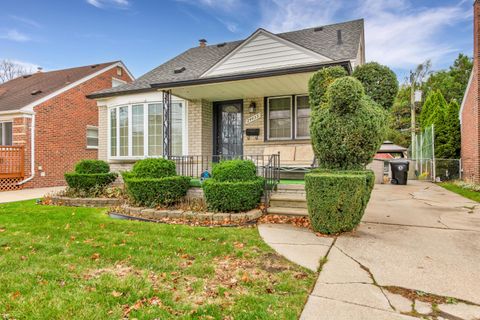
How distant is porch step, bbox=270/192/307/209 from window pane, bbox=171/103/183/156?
485cm

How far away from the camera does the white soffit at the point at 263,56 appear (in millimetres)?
8719

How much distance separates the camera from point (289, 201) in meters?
6.13

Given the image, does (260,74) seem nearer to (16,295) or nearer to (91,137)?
(16,295)

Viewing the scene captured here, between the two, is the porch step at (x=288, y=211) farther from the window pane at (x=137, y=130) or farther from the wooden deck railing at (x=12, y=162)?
the wooden deck railing at (x=12, y=162)

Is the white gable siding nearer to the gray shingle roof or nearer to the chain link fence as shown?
the gray shingle roof

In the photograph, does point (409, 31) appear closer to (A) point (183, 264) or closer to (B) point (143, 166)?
(B) point (143, 166)

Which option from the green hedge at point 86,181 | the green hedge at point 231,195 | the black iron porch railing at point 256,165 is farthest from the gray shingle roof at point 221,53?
the green hedge at point 231,195

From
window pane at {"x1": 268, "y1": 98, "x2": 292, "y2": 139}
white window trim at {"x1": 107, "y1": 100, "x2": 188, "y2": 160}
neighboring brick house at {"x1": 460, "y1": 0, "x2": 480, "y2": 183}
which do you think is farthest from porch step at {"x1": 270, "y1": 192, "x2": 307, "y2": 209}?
neighboring brick house at {"x1": 460, "y1": 0, "x2": 480, "y2": 183}

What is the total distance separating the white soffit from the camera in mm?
8719

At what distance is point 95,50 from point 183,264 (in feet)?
67.3

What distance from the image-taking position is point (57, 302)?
2488mm

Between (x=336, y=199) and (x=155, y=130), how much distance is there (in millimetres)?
7420

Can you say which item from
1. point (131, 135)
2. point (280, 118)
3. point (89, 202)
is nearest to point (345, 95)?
point (280, 118)

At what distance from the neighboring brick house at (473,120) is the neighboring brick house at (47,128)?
17.3 m
